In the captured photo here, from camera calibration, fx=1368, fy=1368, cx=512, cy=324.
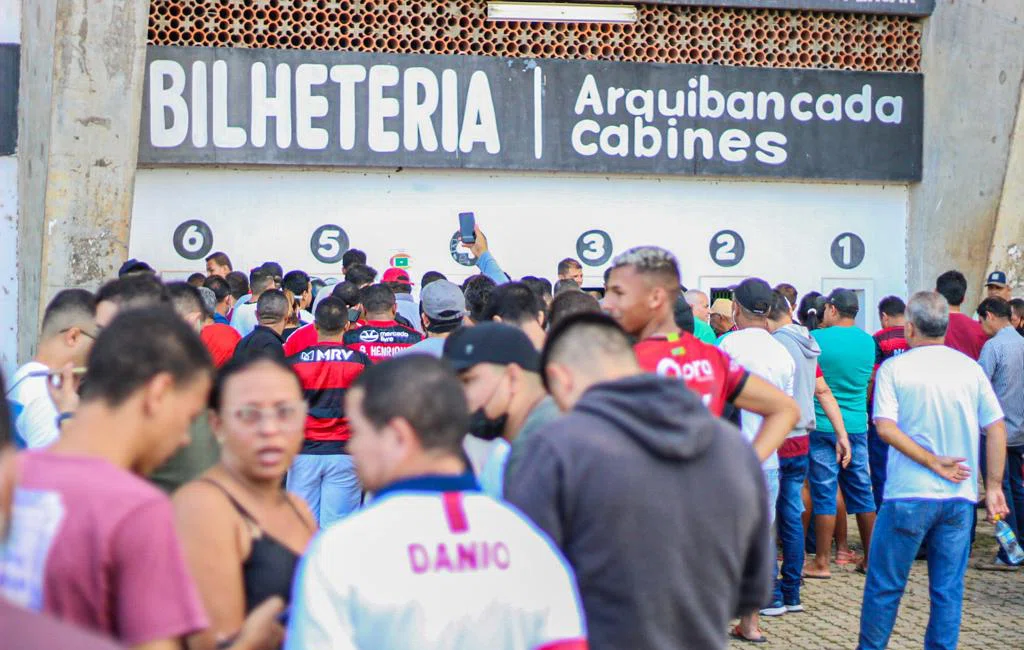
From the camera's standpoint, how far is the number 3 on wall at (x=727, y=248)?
14.9 m

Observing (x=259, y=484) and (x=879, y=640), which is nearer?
(x=259, y=484)

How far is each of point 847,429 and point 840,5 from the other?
6.69 meters

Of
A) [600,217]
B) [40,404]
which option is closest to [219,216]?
[600,217]

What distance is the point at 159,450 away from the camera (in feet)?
10.0

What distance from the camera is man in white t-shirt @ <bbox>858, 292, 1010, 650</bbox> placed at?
6836 mm

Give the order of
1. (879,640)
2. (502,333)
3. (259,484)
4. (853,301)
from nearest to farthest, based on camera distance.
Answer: (259,484), (502,333), (879,640), (853,301)

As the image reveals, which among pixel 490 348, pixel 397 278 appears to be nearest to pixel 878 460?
pixel 397 278

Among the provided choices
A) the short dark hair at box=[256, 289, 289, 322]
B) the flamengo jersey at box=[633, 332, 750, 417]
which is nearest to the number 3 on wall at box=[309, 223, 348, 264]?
the short dark hair at box=[256, 289, 289, 322]

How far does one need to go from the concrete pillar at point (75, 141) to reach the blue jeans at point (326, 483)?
4742mm

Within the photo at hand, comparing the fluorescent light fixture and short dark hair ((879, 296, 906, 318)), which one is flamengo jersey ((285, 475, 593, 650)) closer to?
short dark hair ((879, 296, 906, 318))

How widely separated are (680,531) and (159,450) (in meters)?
1.33

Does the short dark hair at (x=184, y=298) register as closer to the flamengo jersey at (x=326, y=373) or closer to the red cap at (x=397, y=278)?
the flamengo jersey at (x=326, y=373)

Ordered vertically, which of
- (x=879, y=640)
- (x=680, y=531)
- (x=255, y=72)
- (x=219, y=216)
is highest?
(x=255, y=72)

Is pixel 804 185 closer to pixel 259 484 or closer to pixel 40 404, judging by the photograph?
pixel 40 404
